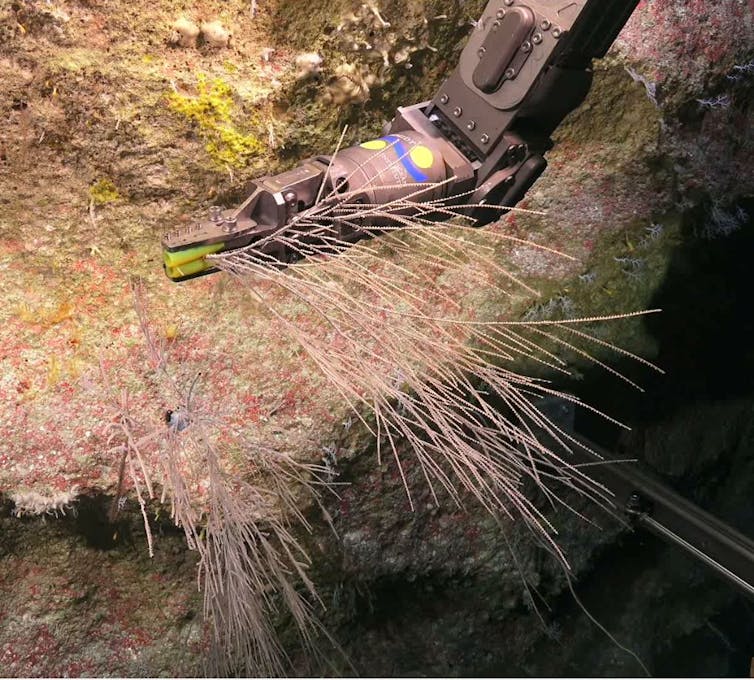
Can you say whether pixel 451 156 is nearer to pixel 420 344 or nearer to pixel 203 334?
pixel 420 344

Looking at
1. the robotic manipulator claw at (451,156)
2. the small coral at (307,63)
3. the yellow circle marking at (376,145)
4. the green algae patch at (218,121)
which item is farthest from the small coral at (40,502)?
the small coral at (307,63)

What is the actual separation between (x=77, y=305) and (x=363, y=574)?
1.16 meters

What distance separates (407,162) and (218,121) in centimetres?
60

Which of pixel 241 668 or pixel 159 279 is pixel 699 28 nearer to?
pixel 159 279

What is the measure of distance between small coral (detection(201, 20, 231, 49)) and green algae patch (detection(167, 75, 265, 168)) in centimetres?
10

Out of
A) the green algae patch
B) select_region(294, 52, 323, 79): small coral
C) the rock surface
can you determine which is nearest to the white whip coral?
the rock surface

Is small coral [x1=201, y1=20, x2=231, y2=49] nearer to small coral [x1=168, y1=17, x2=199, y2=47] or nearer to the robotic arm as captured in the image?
small coral [x1=168, y1=17, x2=199, y2=47]

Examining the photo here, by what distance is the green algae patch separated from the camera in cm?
207

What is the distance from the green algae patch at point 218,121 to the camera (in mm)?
2068

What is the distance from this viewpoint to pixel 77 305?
6.93 feet

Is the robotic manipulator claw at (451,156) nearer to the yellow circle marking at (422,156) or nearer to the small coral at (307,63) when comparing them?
the yellow circle marking at (422,156)

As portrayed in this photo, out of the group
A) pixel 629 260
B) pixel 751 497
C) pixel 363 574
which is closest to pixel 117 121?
pixel 363 574

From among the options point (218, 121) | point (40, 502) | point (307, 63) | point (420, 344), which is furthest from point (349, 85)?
point (40, 502)

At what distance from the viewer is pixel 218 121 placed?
6.94 feet
